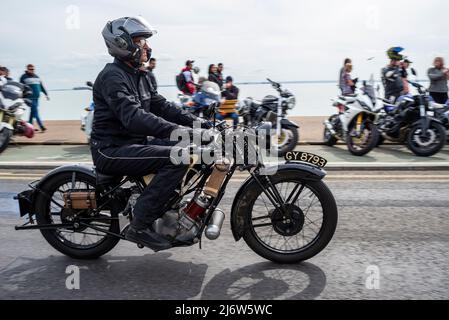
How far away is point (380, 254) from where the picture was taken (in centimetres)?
459

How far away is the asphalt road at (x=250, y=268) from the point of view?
12.6 feet

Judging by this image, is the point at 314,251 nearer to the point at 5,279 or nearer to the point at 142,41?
the point at 142,41

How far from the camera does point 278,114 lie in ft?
35.1

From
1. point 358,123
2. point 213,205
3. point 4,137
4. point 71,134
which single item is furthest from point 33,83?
point 213,205

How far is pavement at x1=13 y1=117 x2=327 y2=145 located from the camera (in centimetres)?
1271

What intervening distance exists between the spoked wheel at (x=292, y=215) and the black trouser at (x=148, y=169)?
702 millimetres

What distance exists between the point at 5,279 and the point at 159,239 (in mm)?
1273

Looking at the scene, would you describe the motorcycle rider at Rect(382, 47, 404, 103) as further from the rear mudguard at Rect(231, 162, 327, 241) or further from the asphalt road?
the rear mudguard at Rect(231, 162, 327, 241)

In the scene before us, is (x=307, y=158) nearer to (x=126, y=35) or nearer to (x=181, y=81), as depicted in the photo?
(x=126, y=35)

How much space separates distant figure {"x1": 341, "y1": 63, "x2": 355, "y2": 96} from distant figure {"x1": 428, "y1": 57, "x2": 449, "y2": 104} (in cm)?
181

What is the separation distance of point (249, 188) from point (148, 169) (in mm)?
816

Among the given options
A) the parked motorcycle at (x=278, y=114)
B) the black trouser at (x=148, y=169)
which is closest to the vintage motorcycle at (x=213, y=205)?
the black trouser at (x=148, y=169)

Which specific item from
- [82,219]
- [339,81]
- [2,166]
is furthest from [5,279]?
[339,81]

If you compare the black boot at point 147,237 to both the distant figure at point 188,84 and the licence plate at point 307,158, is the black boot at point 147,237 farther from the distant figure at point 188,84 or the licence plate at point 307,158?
the distant figure at point 188,84
